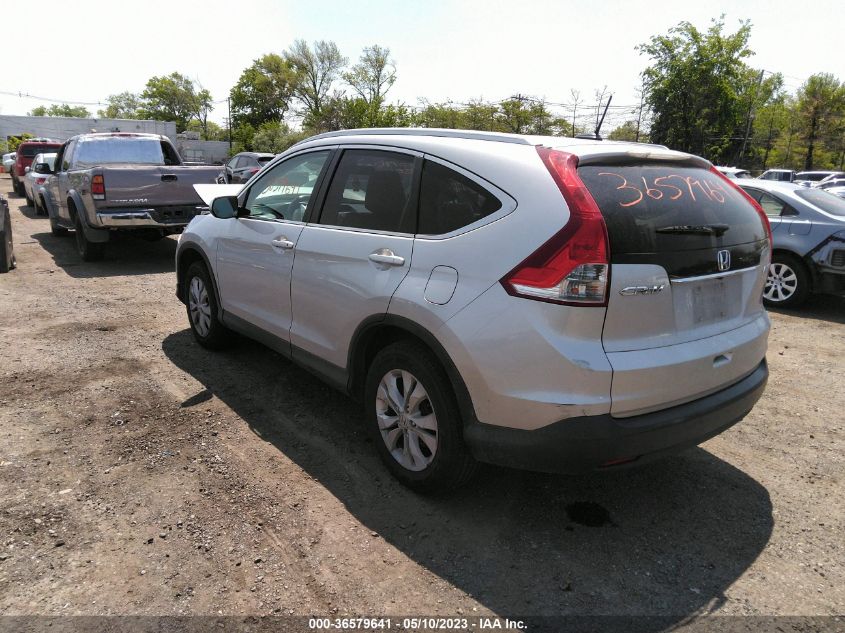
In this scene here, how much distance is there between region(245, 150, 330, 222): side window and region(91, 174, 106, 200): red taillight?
5.11m

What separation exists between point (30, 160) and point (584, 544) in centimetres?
2409

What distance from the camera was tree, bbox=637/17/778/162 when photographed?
132ft

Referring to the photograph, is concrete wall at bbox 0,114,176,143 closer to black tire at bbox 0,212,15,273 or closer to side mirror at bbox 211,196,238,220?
black tire at bbox 0,212,15,273

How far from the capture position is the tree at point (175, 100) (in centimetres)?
9331

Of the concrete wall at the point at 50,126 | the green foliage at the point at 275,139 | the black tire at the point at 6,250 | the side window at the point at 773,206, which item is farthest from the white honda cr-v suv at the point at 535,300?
the concrete wall at the point at 50,126

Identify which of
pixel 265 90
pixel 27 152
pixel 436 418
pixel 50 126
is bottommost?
pixel 436 418

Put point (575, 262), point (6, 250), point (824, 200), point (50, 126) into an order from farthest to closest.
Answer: point (50, 126)
point (6, 250)
point (824, 200)
point (575, 262)

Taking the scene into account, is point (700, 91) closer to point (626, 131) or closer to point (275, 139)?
point (626, 131)

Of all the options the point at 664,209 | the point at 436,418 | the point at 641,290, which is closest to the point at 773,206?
the point at 664,209

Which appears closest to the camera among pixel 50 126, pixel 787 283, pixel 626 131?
pixel 787 283

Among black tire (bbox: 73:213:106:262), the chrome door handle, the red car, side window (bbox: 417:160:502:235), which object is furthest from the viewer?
the red car

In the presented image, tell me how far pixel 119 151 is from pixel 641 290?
411 inches

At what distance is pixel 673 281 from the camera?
2.61m

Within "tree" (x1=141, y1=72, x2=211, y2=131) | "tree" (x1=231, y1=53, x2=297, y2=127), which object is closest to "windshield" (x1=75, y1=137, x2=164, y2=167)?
"tree" (x1=231, y1=53, x2=297, y2=127)
